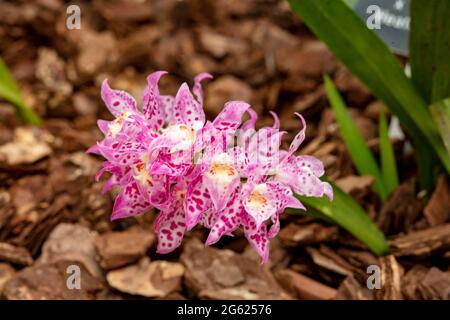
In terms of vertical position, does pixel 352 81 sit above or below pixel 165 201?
above

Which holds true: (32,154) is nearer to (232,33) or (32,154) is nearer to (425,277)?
(232,33)

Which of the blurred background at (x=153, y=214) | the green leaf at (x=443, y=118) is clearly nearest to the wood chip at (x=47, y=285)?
the blurred background at (x=153, y=214)

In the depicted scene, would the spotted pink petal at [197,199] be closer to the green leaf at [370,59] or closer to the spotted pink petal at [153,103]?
the spotted pink petal at [153,103]

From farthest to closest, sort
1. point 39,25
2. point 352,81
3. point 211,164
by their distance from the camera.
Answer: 1. point 39,25
2. point 352,81
3. point 211,164

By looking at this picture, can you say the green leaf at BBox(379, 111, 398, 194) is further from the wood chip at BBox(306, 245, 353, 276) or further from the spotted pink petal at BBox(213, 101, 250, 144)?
the spotted pink petal at BBox(213, 101, 250, 144)

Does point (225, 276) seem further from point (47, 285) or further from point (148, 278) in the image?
point (47, 285)
